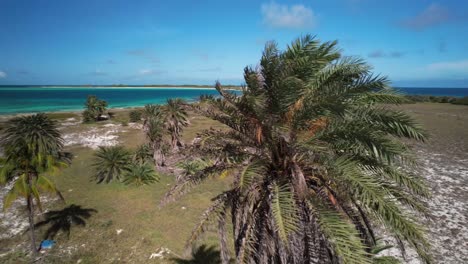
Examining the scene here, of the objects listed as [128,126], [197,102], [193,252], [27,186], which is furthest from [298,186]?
[128,126]

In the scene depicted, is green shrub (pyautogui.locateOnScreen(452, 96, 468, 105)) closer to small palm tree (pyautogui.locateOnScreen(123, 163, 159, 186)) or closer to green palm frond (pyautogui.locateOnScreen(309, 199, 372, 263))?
small palm tree (pyautogui.locateOnScreen(123, 163, 159, 186))

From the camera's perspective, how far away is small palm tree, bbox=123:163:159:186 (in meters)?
23.0

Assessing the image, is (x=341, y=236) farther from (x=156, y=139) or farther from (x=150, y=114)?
(x=150, y=114)

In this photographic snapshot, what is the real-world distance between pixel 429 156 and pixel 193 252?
92.4ft

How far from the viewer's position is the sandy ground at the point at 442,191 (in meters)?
13.9

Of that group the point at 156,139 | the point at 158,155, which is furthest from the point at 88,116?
the point at 158,155

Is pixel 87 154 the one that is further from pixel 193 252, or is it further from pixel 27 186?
pixel 193 252

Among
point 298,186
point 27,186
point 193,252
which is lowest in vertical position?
point 193,252

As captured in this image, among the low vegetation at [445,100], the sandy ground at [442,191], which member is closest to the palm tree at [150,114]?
the sandy ground at [442,191]

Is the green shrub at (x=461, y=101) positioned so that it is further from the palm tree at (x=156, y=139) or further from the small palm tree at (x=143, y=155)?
the small palm tree at (x=143, y=155)

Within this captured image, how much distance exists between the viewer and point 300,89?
245 inches

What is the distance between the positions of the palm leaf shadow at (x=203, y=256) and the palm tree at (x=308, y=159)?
7376mm

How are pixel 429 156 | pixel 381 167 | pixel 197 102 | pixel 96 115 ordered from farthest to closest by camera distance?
pixel 96 115
pixel 429 156
pixel 197 102
pixel 381 167

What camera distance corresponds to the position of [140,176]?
2308 cm
